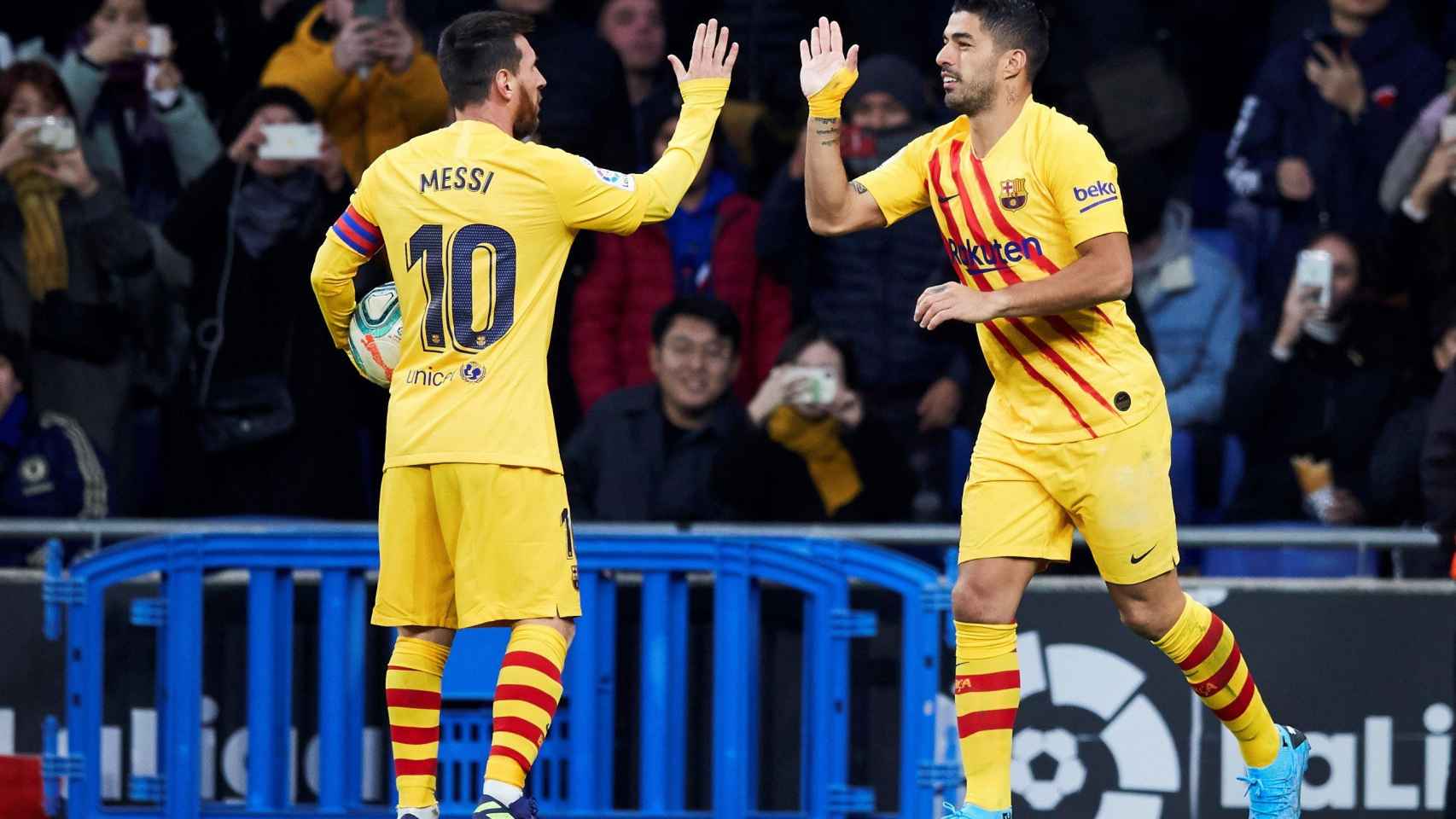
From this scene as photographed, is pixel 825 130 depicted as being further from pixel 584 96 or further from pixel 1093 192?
pixel 584 96

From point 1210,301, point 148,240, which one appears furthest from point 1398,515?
point 148,240

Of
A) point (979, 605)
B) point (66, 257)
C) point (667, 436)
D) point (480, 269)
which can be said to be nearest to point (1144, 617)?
point (979, 605)

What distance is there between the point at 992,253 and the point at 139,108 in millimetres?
5395

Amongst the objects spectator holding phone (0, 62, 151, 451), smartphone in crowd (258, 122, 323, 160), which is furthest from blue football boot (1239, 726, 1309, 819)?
spectator holding phone (0, 62, 151, 451)

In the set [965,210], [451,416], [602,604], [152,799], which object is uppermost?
[965,210]

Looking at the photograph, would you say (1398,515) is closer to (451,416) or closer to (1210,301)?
(1210,301)

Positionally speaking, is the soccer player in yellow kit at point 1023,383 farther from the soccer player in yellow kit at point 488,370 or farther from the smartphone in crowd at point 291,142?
the smartphone in crowd at point 291,142

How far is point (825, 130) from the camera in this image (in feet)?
21.9

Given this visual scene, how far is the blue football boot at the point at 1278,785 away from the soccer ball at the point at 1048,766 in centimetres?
134

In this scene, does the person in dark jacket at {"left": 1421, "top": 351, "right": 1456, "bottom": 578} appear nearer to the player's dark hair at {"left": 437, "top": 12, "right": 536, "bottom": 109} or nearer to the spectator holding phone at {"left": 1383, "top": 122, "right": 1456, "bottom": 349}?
the spectator holding phone at {"left": 1383, "top": 122, "right": 1456, "bottom": 349}

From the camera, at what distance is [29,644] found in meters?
8.48

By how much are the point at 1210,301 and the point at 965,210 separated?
3.49 metres

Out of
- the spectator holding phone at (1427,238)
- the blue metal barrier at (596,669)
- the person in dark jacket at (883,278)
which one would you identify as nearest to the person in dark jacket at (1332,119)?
the spectator holding phone at (1427,238)

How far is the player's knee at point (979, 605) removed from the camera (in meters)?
6.51
